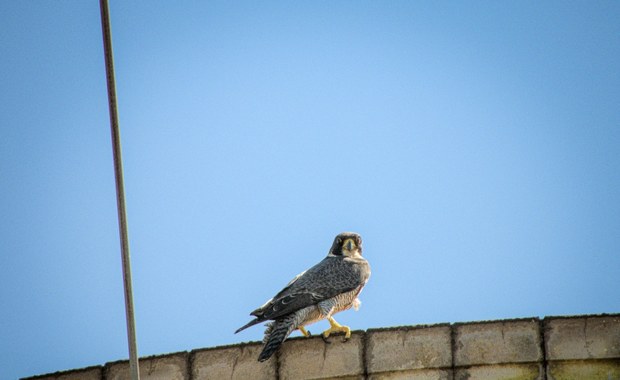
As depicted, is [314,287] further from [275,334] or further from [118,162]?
[118,162]

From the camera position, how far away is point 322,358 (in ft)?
35.6

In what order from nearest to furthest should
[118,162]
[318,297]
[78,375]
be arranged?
[118,162] < [78,375] < [318,297]

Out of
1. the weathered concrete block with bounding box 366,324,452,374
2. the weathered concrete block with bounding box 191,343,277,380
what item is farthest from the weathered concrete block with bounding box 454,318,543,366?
the weathered concrete block with bounding box 191,343,277,380

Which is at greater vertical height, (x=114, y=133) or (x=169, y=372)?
(x=114, y=133)

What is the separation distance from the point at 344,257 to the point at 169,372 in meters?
2.97

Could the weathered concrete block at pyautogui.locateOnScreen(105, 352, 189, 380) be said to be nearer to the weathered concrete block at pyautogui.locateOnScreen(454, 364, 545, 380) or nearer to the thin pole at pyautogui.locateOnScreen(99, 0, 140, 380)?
the thin pole at pyautogui.locateOnScreen(99, 0, 140, 380)

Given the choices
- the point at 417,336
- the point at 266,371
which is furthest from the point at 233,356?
the point at 417,336

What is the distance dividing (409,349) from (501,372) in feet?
3.44

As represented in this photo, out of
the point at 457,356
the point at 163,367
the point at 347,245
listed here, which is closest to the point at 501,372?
the point at 457,356

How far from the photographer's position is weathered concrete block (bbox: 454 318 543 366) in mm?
10703

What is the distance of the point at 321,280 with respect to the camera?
11.5m

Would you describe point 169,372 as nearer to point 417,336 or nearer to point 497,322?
point 417,336

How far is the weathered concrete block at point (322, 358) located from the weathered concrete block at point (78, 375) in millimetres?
2013

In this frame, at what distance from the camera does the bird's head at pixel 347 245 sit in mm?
12637
